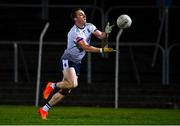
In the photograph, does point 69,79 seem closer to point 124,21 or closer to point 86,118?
point 86,118

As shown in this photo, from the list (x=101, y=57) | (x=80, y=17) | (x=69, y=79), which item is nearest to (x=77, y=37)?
(x=80, y=17)

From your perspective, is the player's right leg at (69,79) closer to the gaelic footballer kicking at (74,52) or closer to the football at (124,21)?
the gaelic footballer kicking at (74,52)

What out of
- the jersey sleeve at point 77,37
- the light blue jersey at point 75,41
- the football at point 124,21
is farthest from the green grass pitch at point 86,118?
the football at point 124,21

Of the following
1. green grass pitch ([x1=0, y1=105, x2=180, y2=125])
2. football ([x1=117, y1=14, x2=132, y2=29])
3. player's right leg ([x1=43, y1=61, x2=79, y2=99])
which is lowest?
green grass pitch ([x1=0, y1=105, x2=180, y2=125])

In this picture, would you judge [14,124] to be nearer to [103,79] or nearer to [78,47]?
[78,47]

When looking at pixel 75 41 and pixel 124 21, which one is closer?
pixel 75 41

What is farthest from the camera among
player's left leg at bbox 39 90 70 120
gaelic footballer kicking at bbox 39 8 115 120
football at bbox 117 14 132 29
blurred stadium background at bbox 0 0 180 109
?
blurred stadium background at bbox 0 0 180 109

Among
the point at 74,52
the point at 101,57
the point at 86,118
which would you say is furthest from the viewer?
the point at 101,57

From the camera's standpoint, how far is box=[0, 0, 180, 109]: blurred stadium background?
24641 mm

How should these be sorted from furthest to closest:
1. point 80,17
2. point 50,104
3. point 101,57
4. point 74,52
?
point 101,57 < point 74,52 < point 80,17 < point 50,104

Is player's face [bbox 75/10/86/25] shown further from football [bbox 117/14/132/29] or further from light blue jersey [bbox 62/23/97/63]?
football [bbox 117/14/132/29]

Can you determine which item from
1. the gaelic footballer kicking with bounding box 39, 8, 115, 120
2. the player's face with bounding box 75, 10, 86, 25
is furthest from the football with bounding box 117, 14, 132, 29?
the player's face with bounding box 75, 10, 86, 25

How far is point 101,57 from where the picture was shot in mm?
26781

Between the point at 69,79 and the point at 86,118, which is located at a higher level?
the point at 69,79
